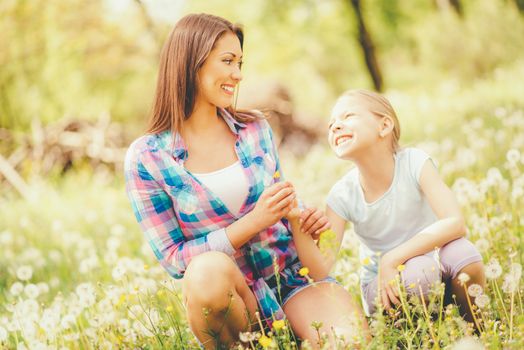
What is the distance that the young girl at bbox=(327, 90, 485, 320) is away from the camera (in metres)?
2.57

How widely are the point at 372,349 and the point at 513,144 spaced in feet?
10.6

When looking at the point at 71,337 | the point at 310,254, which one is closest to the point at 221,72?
the point at 310,254

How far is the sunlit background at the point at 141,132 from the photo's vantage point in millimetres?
2793

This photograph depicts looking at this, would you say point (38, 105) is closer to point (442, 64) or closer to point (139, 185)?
point (442, 64)

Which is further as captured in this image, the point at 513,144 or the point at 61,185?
the point at 61,185

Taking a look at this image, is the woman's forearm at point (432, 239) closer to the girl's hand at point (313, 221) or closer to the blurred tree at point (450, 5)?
the girl's hand at point (313, 221)

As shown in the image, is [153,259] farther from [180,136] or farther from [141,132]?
[141,132]

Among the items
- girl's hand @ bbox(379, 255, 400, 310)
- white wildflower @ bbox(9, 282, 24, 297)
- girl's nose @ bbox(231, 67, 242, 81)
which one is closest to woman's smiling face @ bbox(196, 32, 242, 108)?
girl's nose @ bbox(231, 67, 242, 81)

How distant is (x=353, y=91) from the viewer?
2824mm

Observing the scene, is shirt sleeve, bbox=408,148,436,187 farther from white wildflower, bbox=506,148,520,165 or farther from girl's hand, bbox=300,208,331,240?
white wildflower, bbox=506,148,520,165

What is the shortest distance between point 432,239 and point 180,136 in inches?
46.6

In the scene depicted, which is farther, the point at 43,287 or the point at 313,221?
the point at 43,287

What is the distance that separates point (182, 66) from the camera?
8.73ft

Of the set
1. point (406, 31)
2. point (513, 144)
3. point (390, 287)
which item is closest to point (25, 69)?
point (513, 144)
